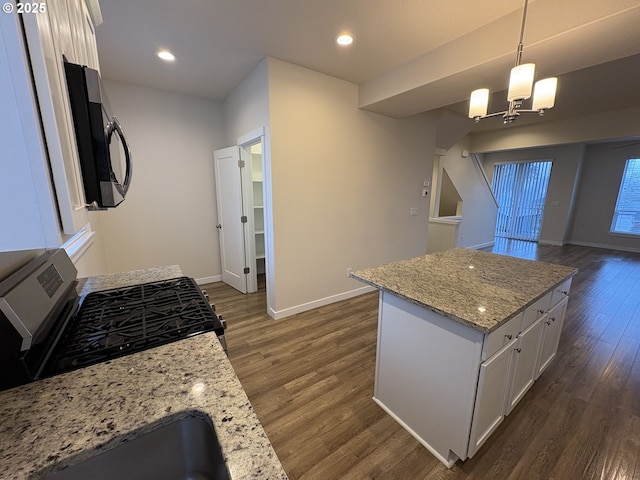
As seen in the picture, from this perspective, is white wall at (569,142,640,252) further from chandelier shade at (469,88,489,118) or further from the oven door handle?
the oven door handle

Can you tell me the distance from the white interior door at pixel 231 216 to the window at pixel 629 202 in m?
8.63

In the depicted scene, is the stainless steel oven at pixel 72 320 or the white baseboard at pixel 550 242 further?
the white baseboard at pixel 550 242

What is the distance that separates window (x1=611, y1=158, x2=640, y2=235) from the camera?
5938 mm

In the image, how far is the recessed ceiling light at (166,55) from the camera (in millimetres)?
2426

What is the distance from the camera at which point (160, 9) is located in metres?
1.84

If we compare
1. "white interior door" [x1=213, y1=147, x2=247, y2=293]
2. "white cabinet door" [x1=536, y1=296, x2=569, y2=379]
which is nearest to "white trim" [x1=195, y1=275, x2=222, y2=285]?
"white interior door" [x1=213, y1=147, x2=247, y2=293]

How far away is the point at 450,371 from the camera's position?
134 centimetres

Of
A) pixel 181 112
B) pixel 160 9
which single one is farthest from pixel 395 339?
pixel 181 112

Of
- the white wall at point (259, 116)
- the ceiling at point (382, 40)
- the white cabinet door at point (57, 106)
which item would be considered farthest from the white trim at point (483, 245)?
the white cabinet door at point (57, 106)

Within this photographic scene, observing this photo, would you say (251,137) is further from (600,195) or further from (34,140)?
(600,195)

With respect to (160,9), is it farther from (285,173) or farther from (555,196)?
(555,196)

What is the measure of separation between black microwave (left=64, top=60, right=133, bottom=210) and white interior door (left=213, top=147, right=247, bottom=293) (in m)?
2.51

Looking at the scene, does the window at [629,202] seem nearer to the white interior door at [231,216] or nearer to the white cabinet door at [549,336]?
the white cabinet door at [549,336]

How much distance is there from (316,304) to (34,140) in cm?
294
